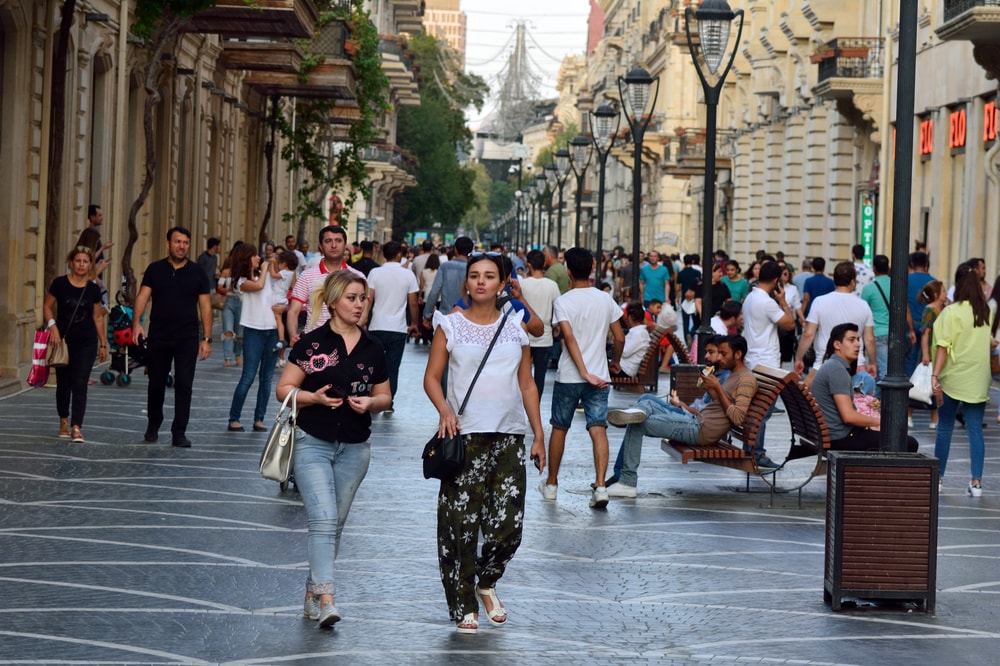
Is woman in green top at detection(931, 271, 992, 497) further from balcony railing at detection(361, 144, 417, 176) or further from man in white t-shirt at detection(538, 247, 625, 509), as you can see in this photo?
balcony railing at detection(361, 144, 417, 176)

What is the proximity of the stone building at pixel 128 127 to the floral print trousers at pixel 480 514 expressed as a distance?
38.1 ft

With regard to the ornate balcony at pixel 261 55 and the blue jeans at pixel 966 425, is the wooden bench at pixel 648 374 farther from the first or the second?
the ornate balcony at pixel 261 55

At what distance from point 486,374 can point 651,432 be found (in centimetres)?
486

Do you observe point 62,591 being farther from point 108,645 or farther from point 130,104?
point 130,104

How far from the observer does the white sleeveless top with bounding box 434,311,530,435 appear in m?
8.07

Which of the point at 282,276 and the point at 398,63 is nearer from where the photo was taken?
the point at 282,276

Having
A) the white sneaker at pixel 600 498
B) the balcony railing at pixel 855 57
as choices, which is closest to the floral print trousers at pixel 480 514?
the white sneaker at pixel 600 498

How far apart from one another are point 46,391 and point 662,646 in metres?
12.6

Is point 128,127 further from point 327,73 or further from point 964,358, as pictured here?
point 964,358

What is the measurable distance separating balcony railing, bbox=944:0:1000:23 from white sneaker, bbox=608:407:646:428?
13863 mm

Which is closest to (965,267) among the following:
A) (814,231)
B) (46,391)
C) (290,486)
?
(290,486)

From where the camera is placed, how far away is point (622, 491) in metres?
12.5

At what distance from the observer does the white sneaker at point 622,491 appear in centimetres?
1252

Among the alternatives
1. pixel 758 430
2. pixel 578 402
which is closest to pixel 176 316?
pixel 578 402
